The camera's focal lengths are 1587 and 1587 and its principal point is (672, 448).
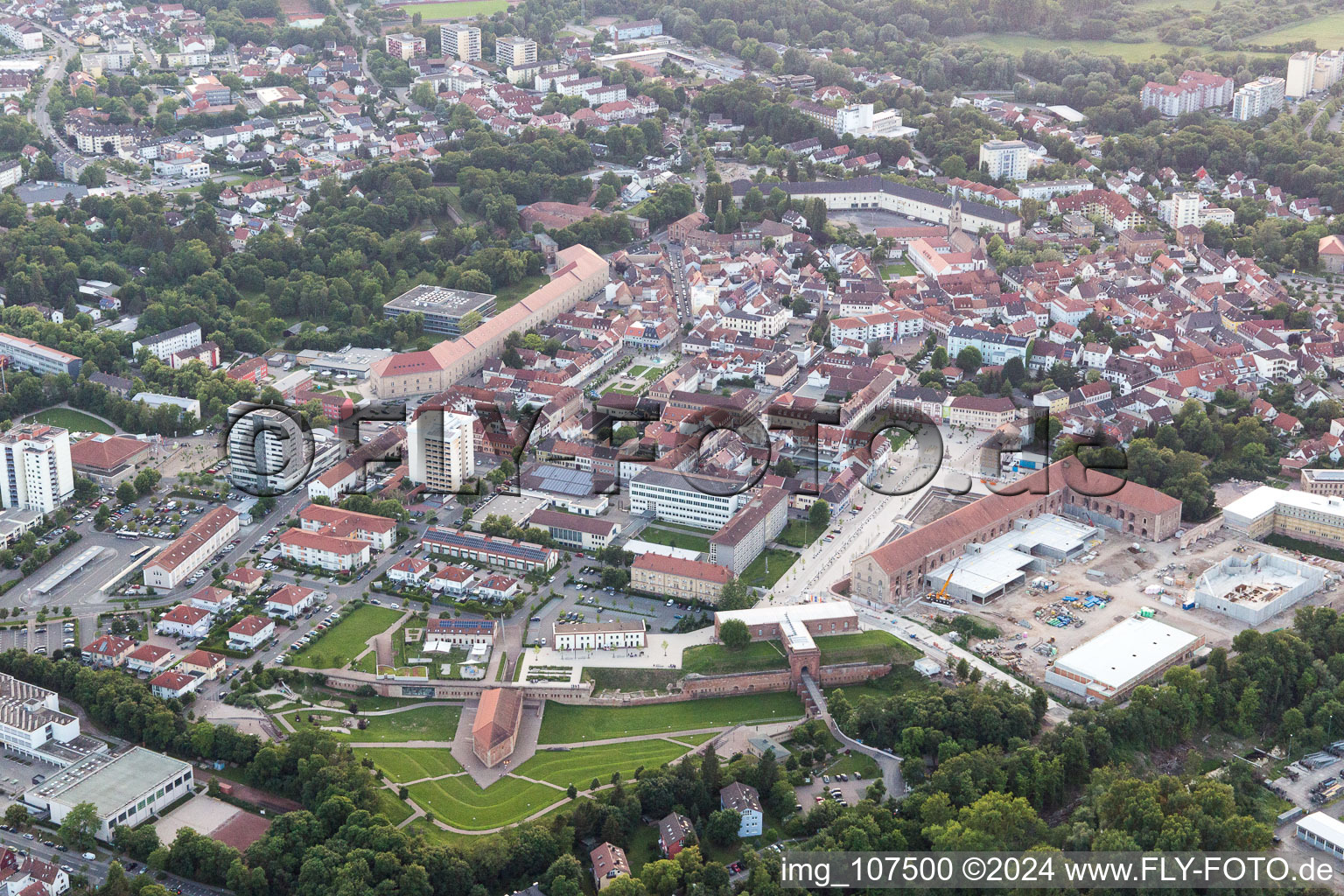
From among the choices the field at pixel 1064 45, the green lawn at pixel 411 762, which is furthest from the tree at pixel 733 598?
the field at pixel 1064 45

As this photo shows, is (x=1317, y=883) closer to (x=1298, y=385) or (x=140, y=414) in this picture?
(x=1298, y=385)

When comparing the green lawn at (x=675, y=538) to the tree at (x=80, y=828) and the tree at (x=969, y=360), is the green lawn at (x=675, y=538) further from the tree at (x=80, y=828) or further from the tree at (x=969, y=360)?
the tree at (x=80, y=828)

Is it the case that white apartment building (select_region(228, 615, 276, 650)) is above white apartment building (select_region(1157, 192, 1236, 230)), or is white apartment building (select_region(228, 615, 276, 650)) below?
below

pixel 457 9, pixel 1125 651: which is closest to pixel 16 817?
pixel 1125 651

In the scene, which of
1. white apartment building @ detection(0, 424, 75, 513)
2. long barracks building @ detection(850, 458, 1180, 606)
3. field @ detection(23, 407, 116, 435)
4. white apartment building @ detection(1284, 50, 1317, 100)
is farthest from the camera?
white apartment building @ detection(1284, 50, 1317, 100)

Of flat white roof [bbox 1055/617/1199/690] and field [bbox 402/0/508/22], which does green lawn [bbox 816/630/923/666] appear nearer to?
flat white roof [bbox 1055/617/1199/690]

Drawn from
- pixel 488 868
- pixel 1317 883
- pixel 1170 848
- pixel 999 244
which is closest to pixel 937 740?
pixel 1170 848

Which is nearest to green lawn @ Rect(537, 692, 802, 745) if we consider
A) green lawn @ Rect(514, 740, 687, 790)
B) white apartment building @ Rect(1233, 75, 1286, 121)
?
green lawn @ Rect(514, 740, 687, 790)
